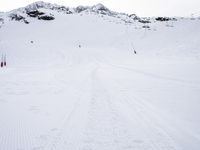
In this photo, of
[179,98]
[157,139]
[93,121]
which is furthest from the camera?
[179,98]

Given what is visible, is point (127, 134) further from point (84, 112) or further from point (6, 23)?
point (6, 23)

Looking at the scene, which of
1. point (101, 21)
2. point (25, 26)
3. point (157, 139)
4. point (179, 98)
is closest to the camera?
point (157, 139)

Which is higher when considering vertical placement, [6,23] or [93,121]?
[6,23]

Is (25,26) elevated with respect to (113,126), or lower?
elevated

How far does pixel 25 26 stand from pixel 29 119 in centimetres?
5519

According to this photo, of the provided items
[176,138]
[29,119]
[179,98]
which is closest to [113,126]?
[176,138]

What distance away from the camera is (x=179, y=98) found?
253 inches

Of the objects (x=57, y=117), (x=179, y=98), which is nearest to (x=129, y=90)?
(x=179, y=98)

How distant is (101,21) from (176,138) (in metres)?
61.7

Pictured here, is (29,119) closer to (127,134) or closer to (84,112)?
(84,112)

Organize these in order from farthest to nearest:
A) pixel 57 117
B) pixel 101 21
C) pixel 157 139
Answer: pixel 101 21 < pixel 57 117 < pixel 157 139

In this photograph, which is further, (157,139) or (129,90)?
(129,90)

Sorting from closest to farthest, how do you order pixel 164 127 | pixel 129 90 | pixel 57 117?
1. pixel 164 127
2. pixel 57 117
3. pixel 129 90

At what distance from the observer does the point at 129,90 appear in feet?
26.1
